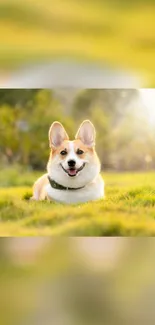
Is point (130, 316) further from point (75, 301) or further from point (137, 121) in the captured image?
point (137, 121)

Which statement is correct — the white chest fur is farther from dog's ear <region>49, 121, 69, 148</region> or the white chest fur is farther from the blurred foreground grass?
the blurred foreground grass

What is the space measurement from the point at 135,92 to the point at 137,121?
13 cm

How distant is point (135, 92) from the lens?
120 inches

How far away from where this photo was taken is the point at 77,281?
2947mm

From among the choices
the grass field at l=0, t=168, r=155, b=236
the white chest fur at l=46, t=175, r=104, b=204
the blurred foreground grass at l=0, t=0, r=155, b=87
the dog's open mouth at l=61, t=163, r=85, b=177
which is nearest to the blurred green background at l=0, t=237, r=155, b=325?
the grass field at l=0, t=168, r=155, b=236

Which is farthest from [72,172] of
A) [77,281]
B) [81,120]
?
[77,281]

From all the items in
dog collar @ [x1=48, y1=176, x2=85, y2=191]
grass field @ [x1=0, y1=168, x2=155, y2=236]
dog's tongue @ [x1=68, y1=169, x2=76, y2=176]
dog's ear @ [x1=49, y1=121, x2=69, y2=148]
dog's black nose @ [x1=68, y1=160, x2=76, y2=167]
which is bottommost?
grass field @ [x1=0, y1=168, x2=155, y2=236]

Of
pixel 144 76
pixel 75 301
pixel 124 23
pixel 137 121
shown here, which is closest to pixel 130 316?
pixel 75 301

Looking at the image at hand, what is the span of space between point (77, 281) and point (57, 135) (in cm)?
66

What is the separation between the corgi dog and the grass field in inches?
1.6

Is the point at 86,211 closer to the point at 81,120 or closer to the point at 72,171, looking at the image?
the point at 72,171

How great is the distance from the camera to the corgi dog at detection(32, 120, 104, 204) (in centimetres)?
302

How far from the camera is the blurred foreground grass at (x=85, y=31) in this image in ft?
9.78

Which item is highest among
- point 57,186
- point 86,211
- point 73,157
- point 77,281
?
point 73,157
